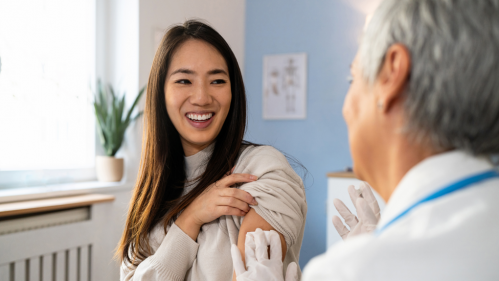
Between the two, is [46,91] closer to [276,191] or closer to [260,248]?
[276,191]

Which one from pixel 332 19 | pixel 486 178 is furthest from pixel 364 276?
pixel 332 19

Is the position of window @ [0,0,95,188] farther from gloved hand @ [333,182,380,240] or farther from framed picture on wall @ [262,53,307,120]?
gloved hand @ [333,182,380,240]

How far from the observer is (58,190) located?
6.85 ft

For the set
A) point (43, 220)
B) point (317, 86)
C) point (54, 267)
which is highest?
point (317, 86)

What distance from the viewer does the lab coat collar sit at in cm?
44

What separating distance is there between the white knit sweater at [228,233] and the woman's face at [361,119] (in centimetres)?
46

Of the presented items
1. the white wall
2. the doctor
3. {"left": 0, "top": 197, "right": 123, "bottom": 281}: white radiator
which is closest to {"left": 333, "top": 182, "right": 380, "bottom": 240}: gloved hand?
the doctor

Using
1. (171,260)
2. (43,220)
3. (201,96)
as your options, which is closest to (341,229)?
(171,260)

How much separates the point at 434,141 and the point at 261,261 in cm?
48

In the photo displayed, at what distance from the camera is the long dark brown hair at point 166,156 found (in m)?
1.19

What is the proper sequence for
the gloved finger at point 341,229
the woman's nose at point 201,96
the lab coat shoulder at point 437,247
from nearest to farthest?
the lab coat shoulder at point 437,247 → the gloved finger at point 341,229 → the woman's nose at point 201,96

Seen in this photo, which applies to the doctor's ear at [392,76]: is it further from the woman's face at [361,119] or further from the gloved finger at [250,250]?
the gloved finger at [250,250]

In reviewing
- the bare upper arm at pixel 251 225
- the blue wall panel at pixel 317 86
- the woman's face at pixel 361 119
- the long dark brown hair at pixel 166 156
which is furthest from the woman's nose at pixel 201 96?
the blue wall panel at pixel 317 86

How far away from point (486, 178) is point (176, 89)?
0.94 m
